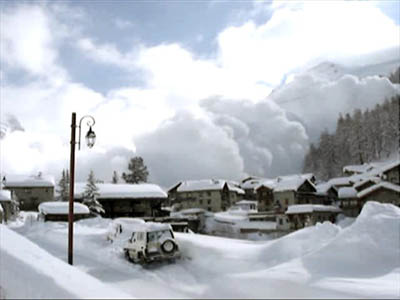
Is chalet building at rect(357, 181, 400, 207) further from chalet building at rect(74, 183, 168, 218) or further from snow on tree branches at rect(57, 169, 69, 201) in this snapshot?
snow on tree branches at rect(57, 169, 69, 201)

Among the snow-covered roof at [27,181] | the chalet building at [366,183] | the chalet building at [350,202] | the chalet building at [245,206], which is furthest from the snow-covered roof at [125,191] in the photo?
the chalet building at [366,183]

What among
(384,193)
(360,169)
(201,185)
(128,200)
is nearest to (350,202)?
(384,193)

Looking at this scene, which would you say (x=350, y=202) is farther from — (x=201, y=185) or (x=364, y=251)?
(x=364, y=251)

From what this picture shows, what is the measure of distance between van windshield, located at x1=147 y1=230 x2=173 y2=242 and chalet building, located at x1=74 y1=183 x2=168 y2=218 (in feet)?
162

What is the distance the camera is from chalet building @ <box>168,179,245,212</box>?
86.2m

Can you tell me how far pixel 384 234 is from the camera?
1820 cm

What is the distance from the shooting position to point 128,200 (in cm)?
6944

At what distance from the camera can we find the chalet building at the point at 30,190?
78562mm

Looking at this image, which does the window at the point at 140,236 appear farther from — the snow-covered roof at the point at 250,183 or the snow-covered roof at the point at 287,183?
the snow-covered roof at the point at 250,183

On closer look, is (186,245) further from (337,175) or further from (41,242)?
(337,175)

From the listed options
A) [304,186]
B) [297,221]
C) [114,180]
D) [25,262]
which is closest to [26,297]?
[25,262]

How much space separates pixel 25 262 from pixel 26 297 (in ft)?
3.90

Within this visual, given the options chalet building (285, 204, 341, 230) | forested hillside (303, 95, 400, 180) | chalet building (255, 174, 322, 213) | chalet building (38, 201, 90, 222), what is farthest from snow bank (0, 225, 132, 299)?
forested hillside (303, 95, 400, 180)

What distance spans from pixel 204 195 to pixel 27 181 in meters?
35.1
